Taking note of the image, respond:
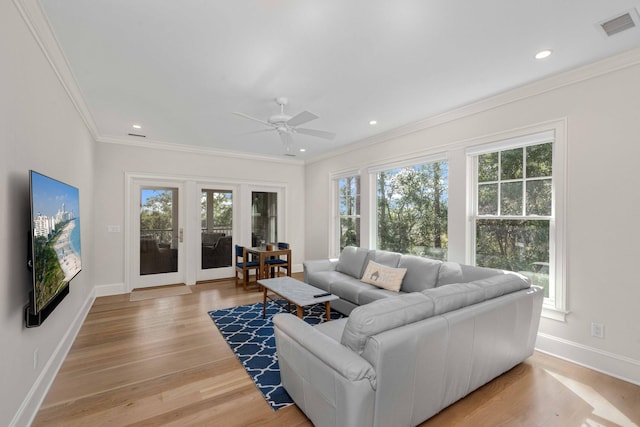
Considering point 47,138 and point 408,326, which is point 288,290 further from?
point 47,138

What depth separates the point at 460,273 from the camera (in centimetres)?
324

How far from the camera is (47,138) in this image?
2324 millimetres

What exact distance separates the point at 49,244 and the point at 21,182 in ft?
1.56

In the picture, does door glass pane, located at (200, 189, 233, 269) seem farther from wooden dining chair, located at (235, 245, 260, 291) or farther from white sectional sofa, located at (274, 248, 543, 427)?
white sectional sofa, located at (274, 248, 543, 427)

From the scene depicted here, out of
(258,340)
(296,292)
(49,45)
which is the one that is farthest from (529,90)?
(49,45)

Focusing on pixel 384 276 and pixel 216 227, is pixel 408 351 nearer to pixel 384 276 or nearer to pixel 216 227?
pixel 384 276

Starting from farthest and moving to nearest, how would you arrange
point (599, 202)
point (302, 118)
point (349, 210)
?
point (349, 210)
point (302, 118)
point (599, 202)

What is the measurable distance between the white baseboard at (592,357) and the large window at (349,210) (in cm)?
314

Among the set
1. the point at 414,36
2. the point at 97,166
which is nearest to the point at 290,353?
the point at 414,36

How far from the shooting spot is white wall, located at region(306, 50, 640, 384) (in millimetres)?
2426

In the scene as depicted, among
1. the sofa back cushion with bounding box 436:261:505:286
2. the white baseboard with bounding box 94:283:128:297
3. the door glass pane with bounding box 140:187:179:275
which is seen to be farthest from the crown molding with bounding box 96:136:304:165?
the sofa back cushion with bounding box 436:261:505:286

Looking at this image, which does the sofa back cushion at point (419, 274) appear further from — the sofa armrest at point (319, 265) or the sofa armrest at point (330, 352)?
the sofa armrest at point (330, 352)

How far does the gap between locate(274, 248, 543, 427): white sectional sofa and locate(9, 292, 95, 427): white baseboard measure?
168cm

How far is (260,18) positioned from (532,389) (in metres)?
3.58
